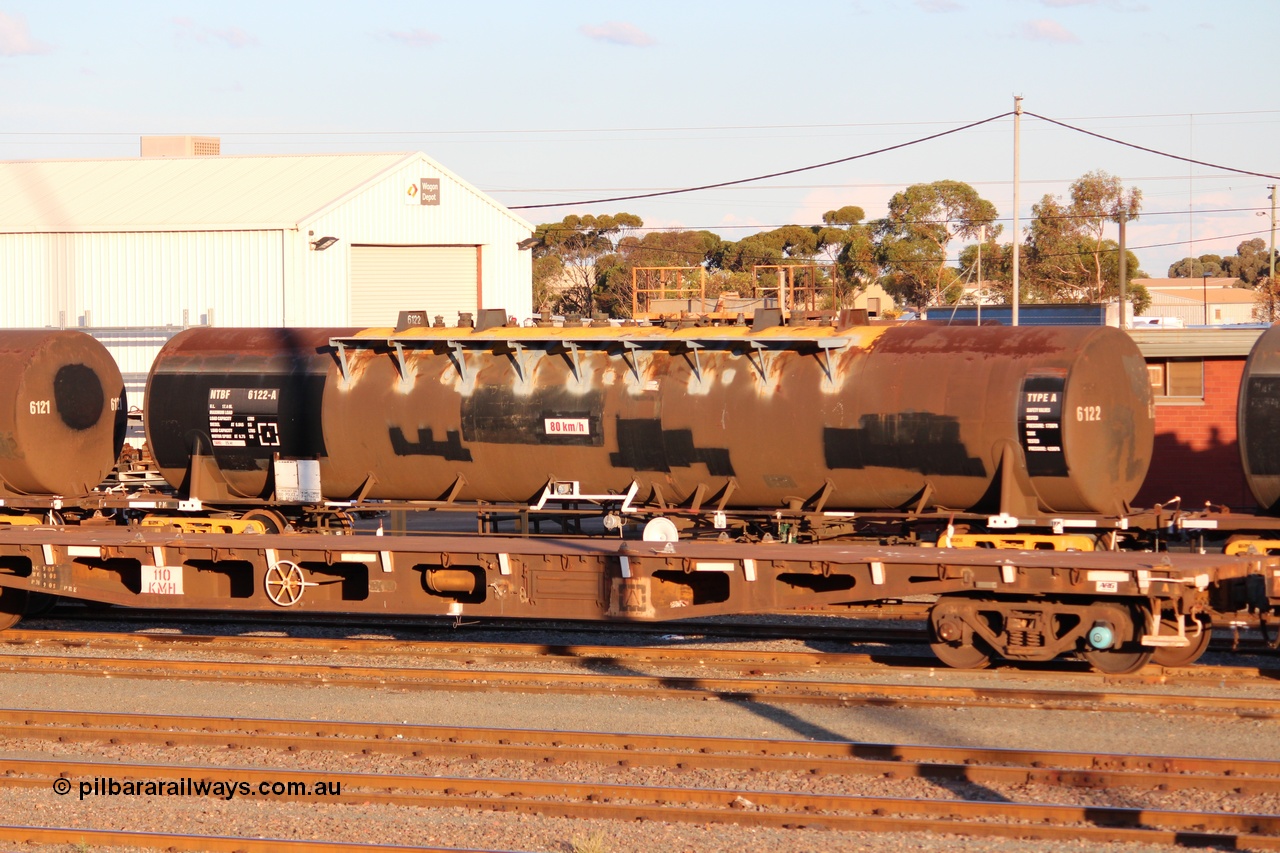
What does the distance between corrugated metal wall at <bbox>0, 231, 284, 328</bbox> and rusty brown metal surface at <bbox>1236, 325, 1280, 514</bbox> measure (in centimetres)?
2693

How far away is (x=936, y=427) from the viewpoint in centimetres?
1425

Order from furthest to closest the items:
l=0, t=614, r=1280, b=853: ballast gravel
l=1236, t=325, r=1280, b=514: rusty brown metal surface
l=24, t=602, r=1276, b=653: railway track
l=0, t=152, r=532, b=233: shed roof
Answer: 1. l=0, t=152, r=532, b=233: shed roof
2. l=24, t=602, r=1276, b=653: railway track
3. l=1236, t=325, r=1280, b=514: rusty brown metal surface
4. l=0, t=614, r=1280, b=853: ballast gravel

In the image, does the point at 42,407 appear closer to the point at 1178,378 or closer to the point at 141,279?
the point at 1178,378

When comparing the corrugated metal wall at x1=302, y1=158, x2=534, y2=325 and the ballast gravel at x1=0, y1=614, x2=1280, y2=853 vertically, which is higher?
the corrugated metal wall at x1=302, y1=158, x2=534, y2=325

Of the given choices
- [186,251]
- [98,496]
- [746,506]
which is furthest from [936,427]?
[186,251]

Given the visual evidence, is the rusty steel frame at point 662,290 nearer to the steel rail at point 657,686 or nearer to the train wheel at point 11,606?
the steel rail at point 657,686

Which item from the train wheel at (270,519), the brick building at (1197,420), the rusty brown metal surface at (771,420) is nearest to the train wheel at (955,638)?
the rusty brown metal surface at (771,420)

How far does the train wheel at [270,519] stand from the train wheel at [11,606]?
308 centimetres

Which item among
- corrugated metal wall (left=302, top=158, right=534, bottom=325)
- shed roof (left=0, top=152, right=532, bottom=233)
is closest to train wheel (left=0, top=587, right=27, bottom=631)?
corrugated metal wall (left=302, top=158, right=534, bottom=325)

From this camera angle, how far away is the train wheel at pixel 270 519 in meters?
16.9

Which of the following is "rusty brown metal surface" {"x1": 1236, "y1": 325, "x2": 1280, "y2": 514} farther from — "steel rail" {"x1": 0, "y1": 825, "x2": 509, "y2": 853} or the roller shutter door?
the roller shutter door

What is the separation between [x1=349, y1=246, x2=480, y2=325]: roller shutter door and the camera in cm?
4031

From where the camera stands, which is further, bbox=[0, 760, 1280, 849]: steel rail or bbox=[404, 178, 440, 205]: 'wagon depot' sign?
bbox=[404, 178, 440, 205]: 'wagon depot' sign

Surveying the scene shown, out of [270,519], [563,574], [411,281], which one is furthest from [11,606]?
[411,281]
